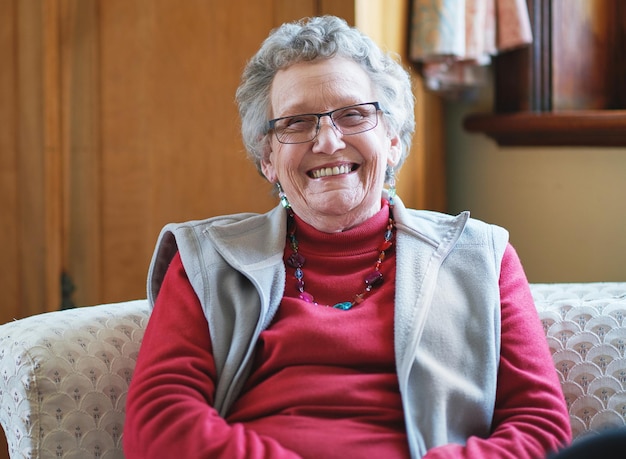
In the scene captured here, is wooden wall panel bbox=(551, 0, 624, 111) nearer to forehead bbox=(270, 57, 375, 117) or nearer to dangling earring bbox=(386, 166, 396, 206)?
dangling earring bbox=(386, 166, 396, 206)

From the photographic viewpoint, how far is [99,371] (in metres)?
1.57

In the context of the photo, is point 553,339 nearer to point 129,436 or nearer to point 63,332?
point 129,436

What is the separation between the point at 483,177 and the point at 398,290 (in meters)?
1.28

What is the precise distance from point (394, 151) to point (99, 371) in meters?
0.72

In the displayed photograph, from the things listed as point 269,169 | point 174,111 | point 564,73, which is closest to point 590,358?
point 269,169

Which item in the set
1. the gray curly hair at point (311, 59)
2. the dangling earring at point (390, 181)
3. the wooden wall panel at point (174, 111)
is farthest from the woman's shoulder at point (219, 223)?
the wooden wall panel at point (174, 111)

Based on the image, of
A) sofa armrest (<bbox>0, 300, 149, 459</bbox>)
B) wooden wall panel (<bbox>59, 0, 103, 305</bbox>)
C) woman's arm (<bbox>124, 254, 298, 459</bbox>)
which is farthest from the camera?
wooden wall panel (<bbox>59, 0, 103, 305</bbox>)

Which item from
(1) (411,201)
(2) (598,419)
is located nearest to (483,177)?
(1) (411,201)

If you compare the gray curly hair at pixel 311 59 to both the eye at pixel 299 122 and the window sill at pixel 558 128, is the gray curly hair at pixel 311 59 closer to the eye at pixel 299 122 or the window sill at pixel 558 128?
the eye at pixel 299 122

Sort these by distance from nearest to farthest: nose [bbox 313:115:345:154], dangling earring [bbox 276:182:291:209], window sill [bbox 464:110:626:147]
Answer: nose [bbox 313:115:345:154]
dangling earring [bbox 276:182:291:209]
window sill [bbox 464:110:626:147]

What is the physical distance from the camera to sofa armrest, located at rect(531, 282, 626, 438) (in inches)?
63.0

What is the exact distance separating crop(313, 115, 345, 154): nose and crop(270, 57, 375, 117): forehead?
0.03 metres

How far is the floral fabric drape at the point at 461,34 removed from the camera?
2389 mm

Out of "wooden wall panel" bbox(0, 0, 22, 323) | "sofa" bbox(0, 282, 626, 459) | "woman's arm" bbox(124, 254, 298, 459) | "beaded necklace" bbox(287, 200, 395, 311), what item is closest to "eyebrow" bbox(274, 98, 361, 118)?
"beaded necklace" bbox(287, 200, 395, 311)
